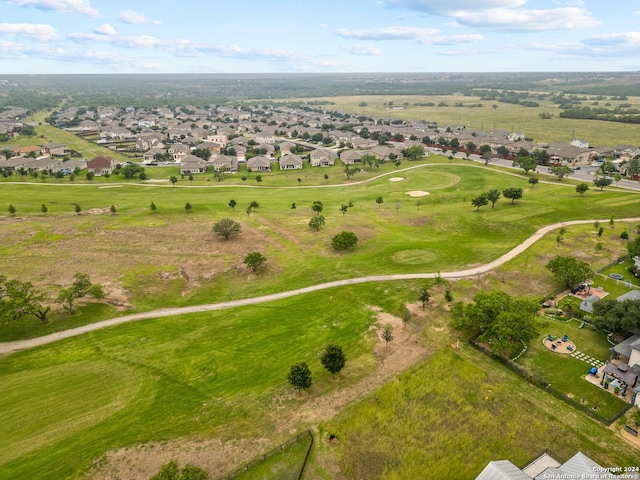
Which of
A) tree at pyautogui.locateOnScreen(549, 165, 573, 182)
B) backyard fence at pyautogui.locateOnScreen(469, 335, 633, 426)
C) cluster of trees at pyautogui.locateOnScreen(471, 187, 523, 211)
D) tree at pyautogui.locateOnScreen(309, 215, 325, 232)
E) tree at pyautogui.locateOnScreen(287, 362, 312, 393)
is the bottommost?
backyard fence at pyautogui.locateOnScreen(469, 335, 633, 426)

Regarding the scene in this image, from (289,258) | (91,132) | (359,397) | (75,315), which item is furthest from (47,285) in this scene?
(91,132)

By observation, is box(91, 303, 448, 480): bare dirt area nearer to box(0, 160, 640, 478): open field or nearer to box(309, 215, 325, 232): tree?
box(0, 160, 640, 478): open field

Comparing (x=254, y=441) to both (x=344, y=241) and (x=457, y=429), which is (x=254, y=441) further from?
(x=344, y=241)

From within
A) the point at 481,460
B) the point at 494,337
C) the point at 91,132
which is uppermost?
the point at 91,132

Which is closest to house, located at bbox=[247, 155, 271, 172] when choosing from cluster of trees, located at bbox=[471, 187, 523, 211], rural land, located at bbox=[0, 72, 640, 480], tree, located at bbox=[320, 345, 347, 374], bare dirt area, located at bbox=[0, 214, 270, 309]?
rural land, located at bbox=[0, 72, 640, 480]

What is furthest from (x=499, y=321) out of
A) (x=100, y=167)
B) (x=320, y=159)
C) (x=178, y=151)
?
(x=178, y=151)

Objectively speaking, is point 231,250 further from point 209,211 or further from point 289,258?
point 209,211
